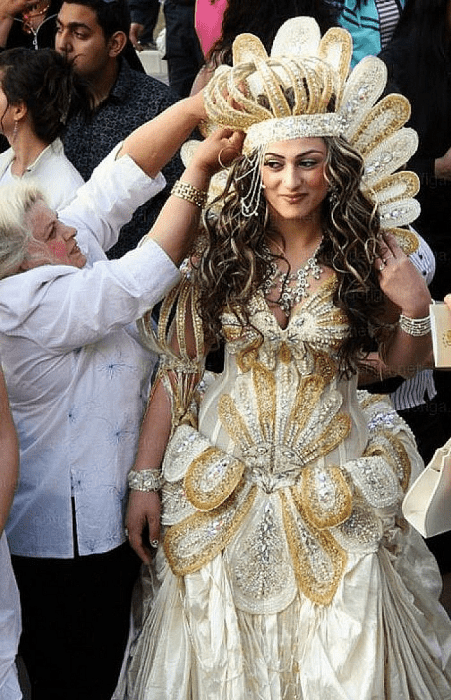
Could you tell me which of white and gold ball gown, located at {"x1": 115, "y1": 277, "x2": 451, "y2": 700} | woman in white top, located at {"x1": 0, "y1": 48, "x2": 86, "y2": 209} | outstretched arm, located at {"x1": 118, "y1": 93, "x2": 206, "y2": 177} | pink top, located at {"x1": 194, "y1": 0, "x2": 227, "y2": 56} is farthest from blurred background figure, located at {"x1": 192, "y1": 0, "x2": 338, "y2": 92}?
white and gold ball gown, located at {"x1": 115, "y1": 277, "x2": 451, "y2": 700}

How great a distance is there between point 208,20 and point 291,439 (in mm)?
2232

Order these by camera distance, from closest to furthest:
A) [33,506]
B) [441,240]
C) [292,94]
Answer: [292,94], [33,506], [441,240]

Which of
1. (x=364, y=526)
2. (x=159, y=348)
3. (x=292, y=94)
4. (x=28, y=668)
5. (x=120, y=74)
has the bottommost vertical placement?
(x=28, y=668)

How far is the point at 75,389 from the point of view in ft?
11.1

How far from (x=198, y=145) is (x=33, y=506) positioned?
0.99 metres

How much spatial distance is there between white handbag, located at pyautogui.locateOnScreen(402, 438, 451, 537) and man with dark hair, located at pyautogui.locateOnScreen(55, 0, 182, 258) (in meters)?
1.88

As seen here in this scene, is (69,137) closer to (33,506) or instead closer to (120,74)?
(120,74)

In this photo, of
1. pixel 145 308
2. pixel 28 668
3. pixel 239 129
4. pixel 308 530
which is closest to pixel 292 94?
pixel 239 129

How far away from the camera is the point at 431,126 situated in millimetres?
4777

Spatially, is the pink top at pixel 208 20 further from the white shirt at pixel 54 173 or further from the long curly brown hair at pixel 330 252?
the long curly brown hair at pixel 330 252

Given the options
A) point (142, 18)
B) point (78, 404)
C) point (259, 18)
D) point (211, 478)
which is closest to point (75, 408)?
point (78, 404)

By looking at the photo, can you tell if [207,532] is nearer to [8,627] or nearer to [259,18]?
[8,627]

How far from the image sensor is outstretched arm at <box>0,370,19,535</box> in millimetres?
3088

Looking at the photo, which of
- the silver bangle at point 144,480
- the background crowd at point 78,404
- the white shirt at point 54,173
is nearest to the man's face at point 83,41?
the white shirt at point 54,173
